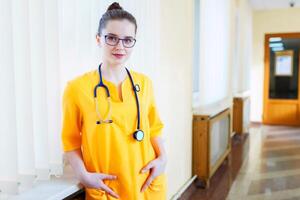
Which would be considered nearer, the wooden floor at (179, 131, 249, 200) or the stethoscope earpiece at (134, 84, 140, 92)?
the stethoscope earpiece at (134, 84, 140, 92)

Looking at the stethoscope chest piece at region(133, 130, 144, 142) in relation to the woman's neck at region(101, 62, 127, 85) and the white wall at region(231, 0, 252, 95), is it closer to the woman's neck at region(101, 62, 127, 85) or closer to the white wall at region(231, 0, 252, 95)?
the woman's neck at region(101, 62, 127, 85)

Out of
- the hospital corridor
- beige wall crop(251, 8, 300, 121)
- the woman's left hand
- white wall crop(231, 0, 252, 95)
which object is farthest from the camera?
beige wall crop(251, 8, 300, 121)

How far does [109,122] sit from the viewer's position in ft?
4.25

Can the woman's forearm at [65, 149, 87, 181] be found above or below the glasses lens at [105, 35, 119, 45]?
below

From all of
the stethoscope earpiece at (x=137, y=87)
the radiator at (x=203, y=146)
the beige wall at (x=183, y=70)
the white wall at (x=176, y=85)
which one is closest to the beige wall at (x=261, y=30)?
the beige wall at (x=183, y=70)

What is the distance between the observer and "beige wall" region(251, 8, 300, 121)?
301 inches

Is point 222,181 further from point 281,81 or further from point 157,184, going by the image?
point 281,81

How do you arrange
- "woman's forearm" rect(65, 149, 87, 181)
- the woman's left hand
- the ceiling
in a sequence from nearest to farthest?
"woman's forearm" rect(65, 149, 87, 181) < the woman's left hand < the ceiling

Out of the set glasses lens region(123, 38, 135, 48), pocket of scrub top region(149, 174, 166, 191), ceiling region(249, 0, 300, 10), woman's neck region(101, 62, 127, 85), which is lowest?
pocket of scrub top region(149, 174, 166, 191)

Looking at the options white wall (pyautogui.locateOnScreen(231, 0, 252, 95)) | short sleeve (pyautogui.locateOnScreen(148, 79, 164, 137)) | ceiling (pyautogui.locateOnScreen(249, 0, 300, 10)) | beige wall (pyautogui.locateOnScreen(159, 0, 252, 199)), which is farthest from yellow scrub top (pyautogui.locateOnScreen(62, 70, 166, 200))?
ceiling (pyautogui.locateOnScreen(249, 0, 300, 10))

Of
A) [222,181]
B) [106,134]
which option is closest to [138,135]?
[106,134]

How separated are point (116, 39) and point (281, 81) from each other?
7.58 meters

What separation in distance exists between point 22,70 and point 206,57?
2.96 meters

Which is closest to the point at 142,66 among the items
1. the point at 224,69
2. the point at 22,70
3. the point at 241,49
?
the point at 22,70
